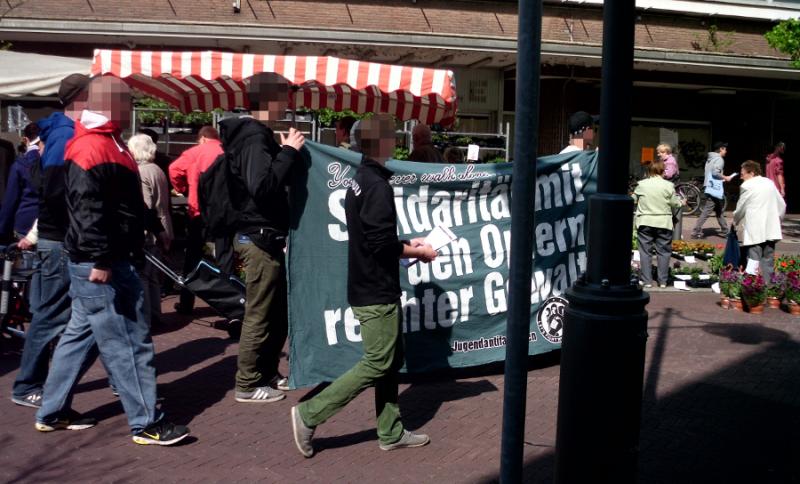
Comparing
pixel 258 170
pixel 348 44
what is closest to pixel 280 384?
pixel 258 170

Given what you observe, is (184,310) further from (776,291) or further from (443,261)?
(776,291)

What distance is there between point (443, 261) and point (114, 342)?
8.57 feet

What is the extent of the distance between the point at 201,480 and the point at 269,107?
2569mm

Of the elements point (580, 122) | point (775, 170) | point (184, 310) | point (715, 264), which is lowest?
point (184, 310)

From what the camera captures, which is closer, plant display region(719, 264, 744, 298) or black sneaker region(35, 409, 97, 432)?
black sneaker region(35, 409, 97, 432)

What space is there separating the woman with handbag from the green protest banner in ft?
13.5

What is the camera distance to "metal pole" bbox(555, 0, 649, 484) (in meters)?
3.17

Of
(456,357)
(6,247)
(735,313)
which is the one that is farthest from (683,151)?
(6,247)

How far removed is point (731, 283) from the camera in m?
9.66

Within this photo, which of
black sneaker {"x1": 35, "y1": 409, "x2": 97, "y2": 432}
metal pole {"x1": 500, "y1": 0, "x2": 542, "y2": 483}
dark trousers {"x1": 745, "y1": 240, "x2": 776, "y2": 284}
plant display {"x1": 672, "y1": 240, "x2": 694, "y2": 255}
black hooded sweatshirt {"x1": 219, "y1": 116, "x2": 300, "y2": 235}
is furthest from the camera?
plant display {"x1": 672, "y1": 240, "x2": 694, "y2": 255}

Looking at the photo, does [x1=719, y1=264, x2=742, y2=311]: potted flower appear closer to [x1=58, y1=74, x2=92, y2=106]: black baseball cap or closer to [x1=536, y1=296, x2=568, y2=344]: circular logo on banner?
[x1=536, y1=296, x2=568, y2=344]: circular logo on banner

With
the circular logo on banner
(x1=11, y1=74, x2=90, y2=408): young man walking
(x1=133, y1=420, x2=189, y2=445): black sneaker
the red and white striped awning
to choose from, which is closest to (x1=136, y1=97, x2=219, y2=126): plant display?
the red and white striped awning

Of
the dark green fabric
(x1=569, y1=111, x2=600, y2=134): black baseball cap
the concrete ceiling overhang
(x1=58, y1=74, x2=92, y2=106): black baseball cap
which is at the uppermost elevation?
the concrete ceiling overhang

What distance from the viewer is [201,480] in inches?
171
